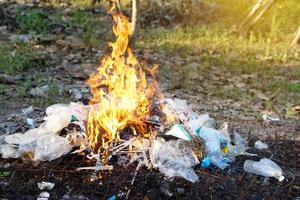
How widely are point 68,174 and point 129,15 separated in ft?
23.4

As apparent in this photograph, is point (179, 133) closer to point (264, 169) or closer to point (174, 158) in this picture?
point (174, 158)

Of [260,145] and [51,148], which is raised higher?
Result: [51,148]

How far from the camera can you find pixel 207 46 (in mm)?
9430

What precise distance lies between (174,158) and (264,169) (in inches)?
31.7

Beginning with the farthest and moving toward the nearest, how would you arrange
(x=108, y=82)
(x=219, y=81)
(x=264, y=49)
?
(x=264, y=49), (x=219, y=81), (x=108, y=82)

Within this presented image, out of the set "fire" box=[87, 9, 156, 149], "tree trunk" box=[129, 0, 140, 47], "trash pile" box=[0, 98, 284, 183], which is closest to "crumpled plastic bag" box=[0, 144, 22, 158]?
"trash pile" box=[0, 98, 284, 183]

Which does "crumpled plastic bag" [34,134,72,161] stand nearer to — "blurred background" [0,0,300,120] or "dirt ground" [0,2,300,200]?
"dirt ground" [0,2,300,200]

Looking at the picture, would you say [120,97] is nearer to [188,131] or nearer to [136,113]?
[136,113]

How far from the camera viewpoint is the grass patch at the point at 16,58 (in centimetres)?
801

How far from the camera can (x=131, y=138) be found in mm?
4332

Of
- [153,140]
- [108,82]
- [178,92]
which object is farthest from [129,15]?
[153,140]

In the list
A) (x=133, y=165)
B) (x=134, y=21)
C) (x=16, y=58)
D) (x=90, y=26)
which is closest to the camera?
(x=133, y=165)

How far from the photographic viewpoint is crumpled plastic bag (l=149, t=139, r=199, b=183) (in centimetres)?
405

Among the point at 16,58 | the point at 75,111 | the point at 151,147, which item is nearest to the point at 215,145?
the point at 151,147
